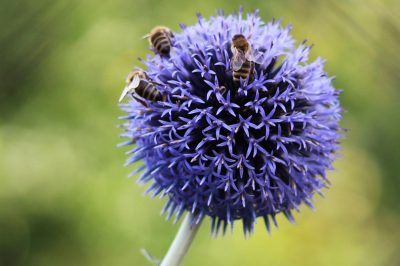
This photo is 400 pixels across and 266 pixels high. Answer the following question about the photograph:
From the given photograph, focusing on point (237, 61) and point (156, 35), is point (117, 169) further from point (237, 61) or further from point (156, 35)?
point (237, 61)

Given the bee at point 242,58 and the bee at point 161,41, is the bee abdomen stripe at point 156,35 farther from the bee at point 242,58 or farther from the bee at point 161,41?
the bee at point 242,58

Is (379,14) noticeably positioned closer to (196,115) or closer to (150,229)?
(196,115)

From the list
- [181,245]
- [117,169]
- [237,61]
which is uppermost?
[237,61]

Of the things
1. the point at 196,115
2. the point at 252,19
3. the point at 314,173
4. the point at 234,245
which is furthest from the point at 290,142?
the point at 234,245

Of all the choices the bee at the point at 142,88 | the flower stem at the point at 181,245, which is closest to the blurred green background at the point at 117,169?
the flower stem at the point at 181,245

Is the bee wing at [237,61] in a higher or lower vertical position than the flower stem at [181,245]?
higher

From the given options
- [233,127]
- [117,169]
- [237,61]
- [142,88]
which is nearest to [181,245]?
[233,127]
